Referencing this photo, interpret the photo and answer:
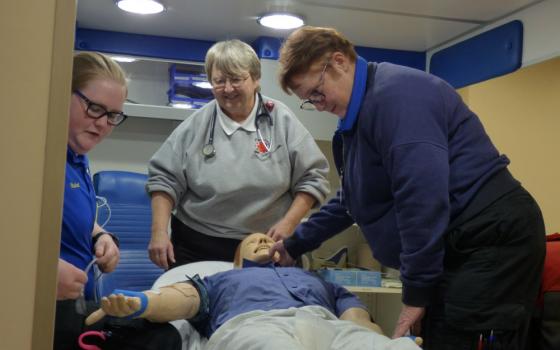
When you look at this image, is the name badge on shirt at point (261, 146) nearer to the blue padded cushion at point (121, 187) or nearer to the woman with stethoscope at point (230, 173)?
the woman with stethoscope at point (230, 173)

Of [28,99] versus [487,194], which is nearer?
[28,99]

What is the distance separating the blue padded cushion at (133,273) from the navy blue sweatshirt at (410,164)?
1577mm

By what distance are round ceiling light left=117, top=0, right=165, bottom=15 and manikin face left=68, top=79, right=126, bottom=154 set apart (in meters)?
1.63

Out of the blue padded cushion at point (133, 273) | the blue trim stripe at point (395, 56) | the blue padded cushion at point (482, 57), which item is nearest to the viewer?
the blue padded cushion at point (133, 273)

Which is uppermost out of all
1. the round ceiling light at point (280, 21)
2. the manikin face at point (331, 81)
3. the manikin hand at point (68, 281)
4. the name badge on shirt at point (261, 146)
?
the round ceiling light at point (280, 21)

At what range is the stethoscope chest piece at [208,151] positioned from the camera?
2.38 m

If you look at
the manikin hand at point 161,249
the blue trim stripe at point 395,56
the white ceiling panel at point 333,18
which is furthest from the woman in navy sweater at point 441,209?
the blue trim stripe at point 395,56

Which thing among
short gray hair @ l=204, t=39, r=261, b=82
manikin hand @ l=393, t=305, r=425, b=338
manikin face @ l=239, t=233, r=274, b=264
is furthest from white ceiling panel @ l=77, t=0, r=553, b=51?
manikin hand @ l=393, t=305, r=425, b=338

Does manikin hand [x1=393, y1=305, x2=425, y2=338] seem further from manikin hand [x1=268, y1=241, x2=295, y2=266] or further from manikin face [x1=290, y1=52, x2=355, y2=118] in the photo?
manikin hand [x1=268, y1=241, x2=295, y2=266]

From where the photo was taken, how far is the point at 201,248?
2400 mm

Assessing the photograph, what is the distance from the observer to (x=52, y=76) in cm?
90

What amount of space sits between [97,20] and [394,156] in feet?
8.35

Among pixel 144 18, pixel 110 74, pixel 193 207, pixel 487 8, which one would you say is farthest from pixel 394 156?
pixel 144 18

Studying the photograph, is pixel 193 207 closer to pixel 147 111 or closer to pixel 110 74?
pixel 110 74
